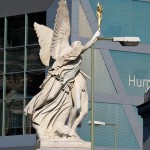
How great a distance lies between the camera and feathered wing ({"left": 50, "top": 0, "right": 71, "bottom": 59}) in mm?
36969

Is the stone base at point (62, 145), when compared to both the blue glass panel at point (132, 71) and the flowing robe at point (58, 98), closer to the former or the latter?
the flowing robe at point (58, 98)

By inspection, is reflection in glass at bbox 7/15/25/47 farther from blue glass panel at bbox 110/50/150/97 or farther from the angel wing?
the angel wing

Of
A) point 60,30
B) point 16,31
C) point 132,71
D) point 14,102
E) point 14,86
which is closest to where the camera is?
point 60,30

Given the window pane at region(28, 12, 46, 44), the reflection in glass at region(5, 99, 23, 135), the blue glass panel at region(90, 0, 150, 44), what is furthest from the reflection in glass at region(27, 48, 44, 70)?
the blue glass panel at region(90, 0, 150, 44)

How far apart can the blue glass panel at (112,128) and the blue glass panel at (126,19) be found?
158 inches

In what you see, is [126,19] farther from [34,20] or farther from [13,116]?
[13,116]

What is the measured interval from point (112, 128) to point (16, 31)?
9179 millimetres

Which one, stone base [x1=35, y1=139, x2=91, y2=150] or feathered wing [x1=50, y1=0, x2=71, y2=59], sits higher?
feathered wing [x1=50, y1=0, x2=71, y2=59]

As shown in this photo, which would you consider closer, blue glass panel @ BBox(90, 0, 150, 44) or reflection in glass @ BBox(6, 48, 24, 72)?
blue glass panel @ BBox(90, 0, 150, 44)

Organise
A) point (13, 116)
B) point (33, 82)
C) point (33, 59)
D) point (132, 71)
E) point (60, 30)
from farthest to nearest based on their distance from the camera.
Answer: point (13, 116), point (33, 59), point (33, 82), point (132, 71), point (60, 30)

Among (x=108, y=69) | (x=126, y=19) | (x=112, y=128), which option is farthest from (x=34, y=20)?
(x=112, y=128)

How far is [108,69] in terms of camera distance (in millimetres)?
58406

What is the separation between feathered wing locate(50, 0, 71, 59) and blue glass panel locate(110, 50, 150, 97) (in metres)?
21.5

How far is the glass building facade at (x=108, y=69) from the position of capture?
57.8 m
